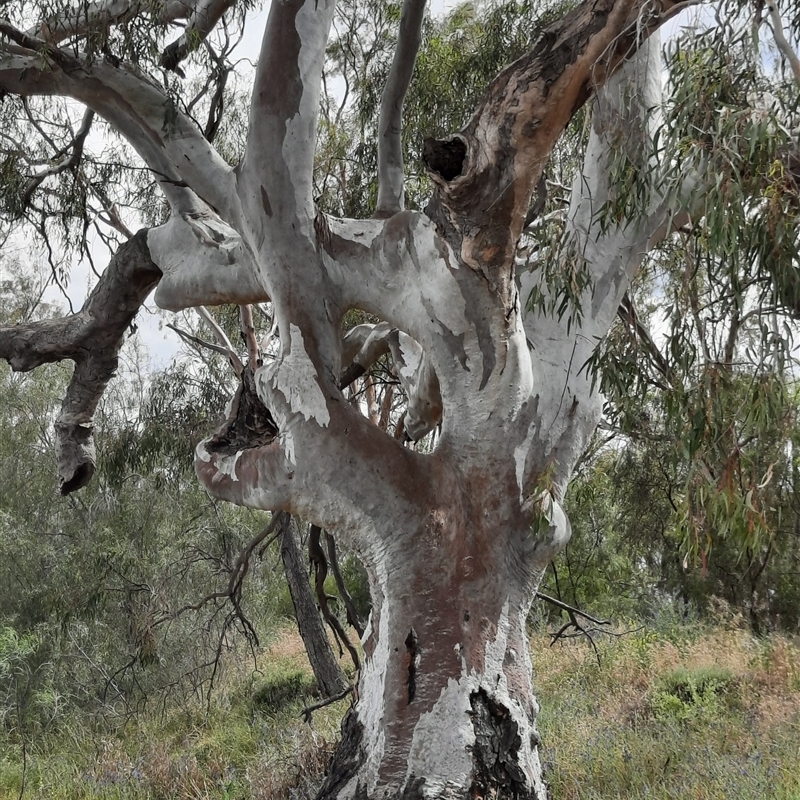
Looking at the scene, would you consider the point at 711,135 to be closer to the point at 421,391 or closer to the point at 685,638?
the point at 421,391

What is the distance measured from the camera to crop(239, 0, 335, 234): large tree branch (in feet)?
13.8

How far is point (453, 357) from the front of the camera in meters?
3.92

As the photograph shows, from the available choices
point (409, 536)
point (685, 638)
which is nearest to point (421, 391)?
point (409, 536)

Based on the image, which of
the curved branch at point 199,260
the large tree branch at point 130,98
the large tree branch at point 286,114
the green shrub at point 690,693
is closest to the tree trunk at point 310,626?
the green shrub at point 690,693

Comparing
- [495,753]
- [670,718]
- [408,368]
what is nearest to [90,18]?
[408,368]

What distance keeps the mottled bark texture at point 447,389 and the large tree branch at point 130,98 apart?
0.12 meters

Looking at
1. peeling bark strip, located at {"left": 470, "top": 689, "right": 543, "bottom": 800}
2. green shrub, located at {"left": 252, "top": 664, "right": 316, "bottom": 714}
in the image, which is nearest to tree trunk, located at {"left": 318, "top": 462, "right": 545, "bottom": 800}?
peeling bark strip, located at {"left": 470, "top": 689, "right": 543, "bottom": 800}

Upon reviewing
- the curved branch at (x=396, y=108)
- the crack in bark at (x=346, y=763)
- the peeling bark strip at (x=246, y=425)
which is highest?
the curved branch at (x=396, y=108)

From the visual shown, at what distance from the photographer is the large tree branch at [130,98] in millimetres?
4766

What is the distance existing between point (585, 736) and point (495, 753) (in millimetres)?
2347

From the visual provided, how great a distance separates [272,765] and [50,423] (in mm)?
8636

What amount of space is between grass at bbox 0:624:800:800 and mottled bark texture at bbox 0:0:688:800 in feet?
4.59

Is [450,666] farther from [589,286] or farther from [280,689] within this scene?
[280,689]

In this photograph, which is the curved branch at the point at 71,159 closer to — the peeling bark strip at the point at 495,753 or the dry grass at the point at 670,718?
the peeling bark strip at the point at 495,753
